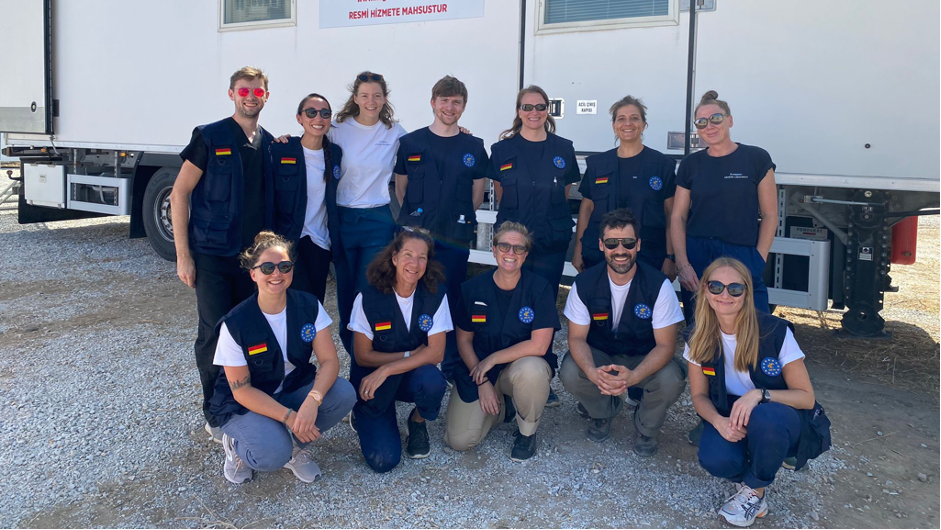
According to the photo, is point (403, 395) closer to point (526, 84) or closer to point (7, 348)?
point (526, 84)

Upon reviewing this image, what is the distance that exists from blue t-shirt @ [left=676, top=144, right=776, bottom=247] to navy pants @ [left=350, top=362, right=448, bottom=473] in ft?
4.91

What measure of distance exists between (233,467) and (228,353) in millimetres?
480

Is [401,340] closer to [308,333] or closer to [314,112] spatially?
[308,333]

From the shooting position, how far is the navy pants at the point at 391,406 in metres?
3.04

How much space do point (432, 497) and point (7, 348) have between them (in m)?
3.34

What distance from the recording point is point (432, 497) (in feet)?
9.23

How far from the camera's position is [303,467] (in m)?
2.93

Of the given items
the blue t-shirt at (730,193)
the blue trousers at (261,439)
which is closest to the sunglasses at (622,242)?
the blue t-shirt at (730,193)

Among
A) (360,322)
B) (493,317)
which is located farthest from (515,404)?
(360,322)

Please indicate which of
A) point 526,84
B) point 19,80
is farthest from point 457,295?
point 19,80

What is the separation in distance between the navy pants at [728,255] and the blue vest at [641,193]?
0.65 ft

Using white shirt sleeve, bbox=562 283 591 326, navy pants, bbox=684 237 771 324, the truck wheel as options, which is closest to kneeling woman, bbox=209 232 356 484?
white shirt sleeve, bbox=562 283 591 326

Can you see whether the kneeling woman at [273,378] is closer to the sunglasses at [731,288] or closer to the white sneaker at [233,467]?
the white sneaker at [233,467]

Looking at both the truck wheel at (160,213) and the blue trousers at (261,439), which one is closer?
the blue trousers at (261,439)
